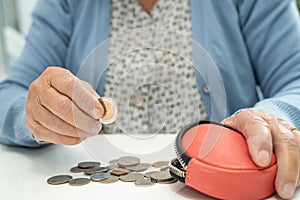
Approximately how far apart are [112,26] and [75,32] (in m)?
0.09

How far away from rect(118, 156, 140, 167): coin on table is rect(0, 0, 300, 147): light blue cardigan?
0.67 ft

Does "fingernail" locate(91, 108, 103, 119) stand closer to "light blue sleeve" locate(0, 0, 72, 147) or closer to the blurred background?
"light blue sleeve" locate(0, 0, 72, 147)

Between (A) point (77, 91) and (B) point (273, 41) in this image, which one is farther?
(B) point (273, 41)

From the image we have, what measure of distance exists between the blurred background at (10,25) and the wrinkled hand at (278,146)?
1.45 meters

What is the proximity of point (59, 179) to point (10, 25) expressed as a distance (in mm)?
1512

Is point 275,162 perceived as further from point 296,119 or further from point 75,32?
point 75,32

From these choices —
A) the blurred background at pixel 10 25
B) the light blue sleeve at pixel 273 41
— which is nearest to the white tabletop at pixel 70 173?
the light blue sleeve at pixel 273 41

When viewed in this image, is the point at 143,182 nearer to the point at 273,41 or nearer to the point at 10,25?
the point at 273,41

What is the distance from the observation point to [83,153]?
777 mm

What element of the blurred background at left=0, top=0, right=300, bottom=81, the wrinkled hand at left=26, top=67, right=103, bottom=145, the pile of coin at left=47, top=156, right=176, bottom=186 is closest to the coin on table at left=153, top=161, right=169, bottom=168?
the pile of coin at left=47, top=156, right=176, bottom=186

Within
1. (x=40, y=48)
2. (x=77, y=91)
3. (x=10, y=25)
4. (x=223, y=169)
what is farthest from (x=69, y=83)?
(x=10, y=25)

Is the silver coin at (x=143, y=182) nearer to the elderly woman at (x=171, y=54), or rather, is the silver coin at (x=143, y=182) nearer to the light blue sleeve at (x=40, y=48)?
the elderly woman at (x=171, y=54)

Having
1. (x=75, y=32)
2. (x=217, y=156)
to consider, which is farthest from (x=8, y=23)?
(x=217, y=156)

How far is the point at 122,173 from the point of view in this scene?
0.66 meters
